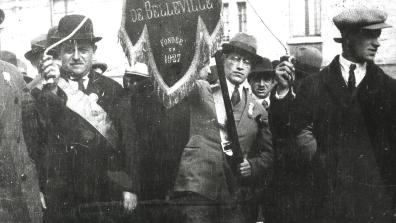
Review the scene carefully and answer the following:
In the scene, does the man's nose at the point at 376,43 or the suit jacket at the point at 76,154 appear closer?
the man's nose at the point at 376,43

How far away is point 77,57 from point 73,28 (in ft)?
0.65

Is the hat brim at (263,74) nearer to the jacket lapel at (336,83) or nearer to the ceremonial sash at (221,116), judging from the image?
the ceremonial sash at (221,116)

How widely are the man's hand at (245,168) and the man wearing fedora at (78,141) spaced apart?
0.73 m

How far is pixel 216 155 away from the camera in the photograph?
325cm

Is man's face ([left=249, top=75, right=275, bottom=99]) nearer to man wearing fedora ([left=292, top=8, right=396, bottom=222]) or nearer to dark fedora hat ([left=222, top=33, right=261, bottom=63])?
dark fedora hat ([left=222, top=33, right=261, bottom=63])

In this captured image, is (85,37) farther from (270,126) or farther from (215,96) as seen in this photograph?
(270,126)

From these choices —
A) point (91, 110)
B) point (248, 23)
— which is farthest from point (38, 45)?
point (248, 23)

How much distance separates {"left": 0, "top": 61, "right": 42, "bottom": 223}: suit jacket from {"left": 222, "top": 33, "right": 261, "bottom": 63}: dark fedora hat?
1.29 meters

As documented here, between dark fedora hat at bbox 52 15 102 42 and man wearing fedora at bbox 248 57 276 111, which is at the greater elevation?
dark fedora hat at bbox 52 15 102 42

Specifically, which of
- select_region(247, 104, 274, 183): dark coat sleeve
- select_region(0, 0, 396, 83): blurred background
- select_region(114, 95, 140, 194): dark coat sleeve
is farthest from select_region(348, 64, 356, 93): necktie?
select_region(114, 95, 140, 194): dark coat sleeve

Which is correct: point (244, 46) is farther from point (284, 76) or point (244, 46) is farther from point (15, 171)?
point (15, 171)

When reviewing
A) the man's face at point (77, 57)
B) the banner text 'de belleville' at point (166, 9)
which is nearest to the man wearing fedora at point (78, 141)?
the man's face at point (77, 57)

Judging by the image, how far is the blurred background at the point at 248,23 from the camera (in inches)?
124

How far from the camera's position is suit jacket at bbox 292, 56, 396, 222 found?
299cm
